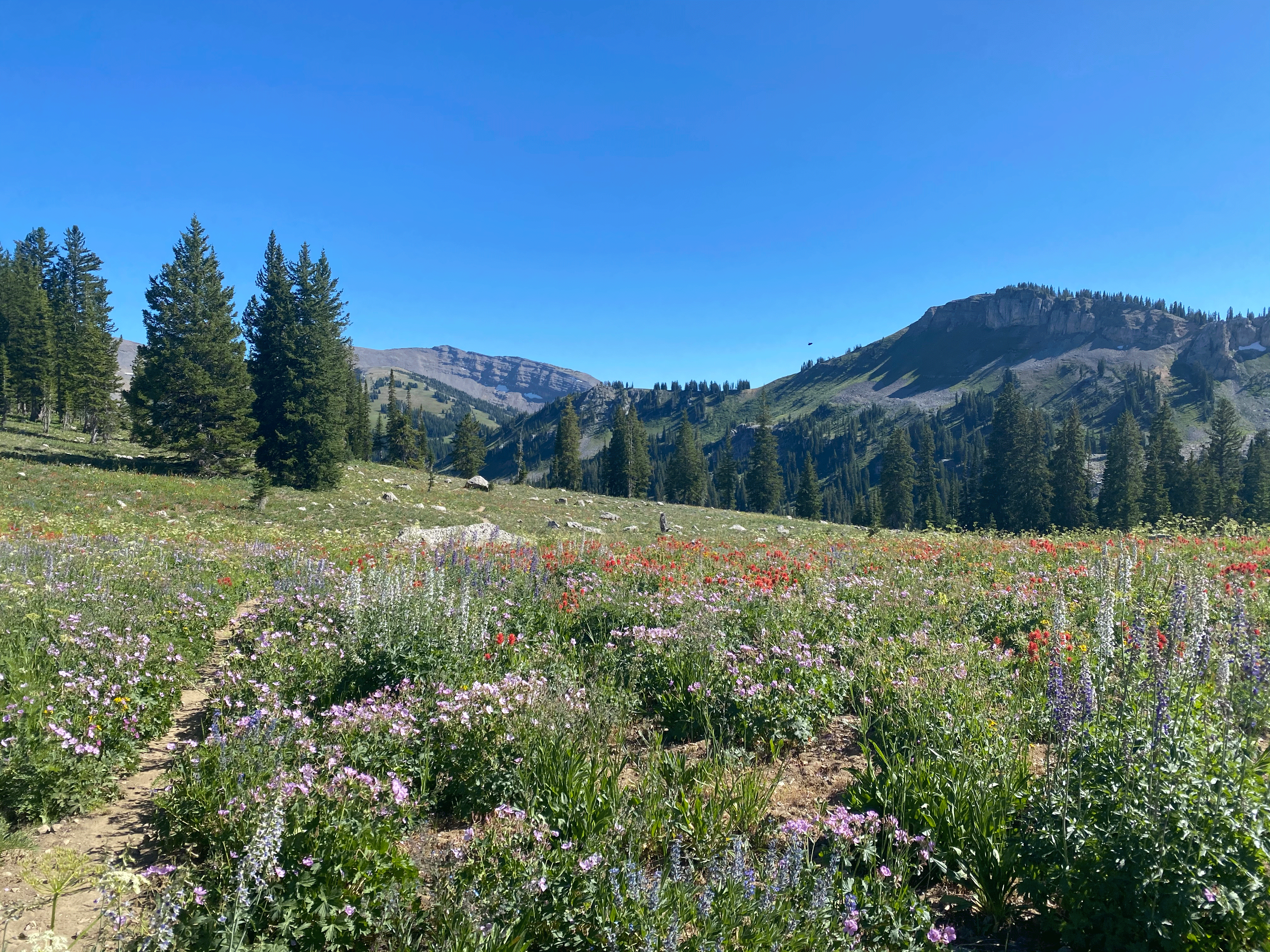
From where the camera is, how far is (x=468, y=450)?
8156 cm

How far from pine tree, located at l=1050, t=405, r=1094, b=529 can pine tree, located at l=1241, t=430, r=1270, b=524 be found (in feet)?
74.2

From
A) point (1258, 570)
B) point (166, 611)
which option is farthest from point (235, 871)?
point (1258, 570)

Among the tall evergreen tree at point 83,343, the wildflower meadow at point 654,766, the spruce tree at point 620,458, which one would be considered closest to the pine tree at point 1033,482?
the spruce tree at point 620,458

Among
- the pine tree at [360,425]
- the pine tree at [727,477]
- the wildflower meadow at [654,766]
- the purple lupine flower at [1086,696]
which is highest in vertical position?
the pine tree at [360,425]

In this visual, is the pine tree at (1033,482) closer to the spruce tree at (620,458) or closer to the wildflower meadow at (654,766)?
the spruce tree at (620,458)

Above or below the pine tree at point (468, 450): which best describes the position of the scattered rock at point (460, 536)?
below

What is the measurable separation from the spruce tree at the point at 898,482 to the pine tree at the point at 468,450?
55495 mm

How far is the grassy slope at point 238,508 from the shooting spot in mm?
20250

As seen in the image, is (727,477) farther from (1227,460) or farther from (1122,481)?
(1227,460)

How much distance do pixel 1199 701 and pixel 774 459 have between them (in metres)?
78.6

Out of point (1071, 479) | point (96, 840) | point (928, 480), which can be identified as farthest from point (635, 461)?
point (96, 840)

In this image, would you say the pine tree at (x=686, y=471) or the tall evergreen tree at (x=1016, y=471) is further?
the pine tree at (x=686, y=471)

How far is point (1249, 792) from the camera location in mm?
3191

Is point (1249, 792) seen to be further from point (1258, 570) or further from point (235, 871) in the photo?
point (1258, 570)
